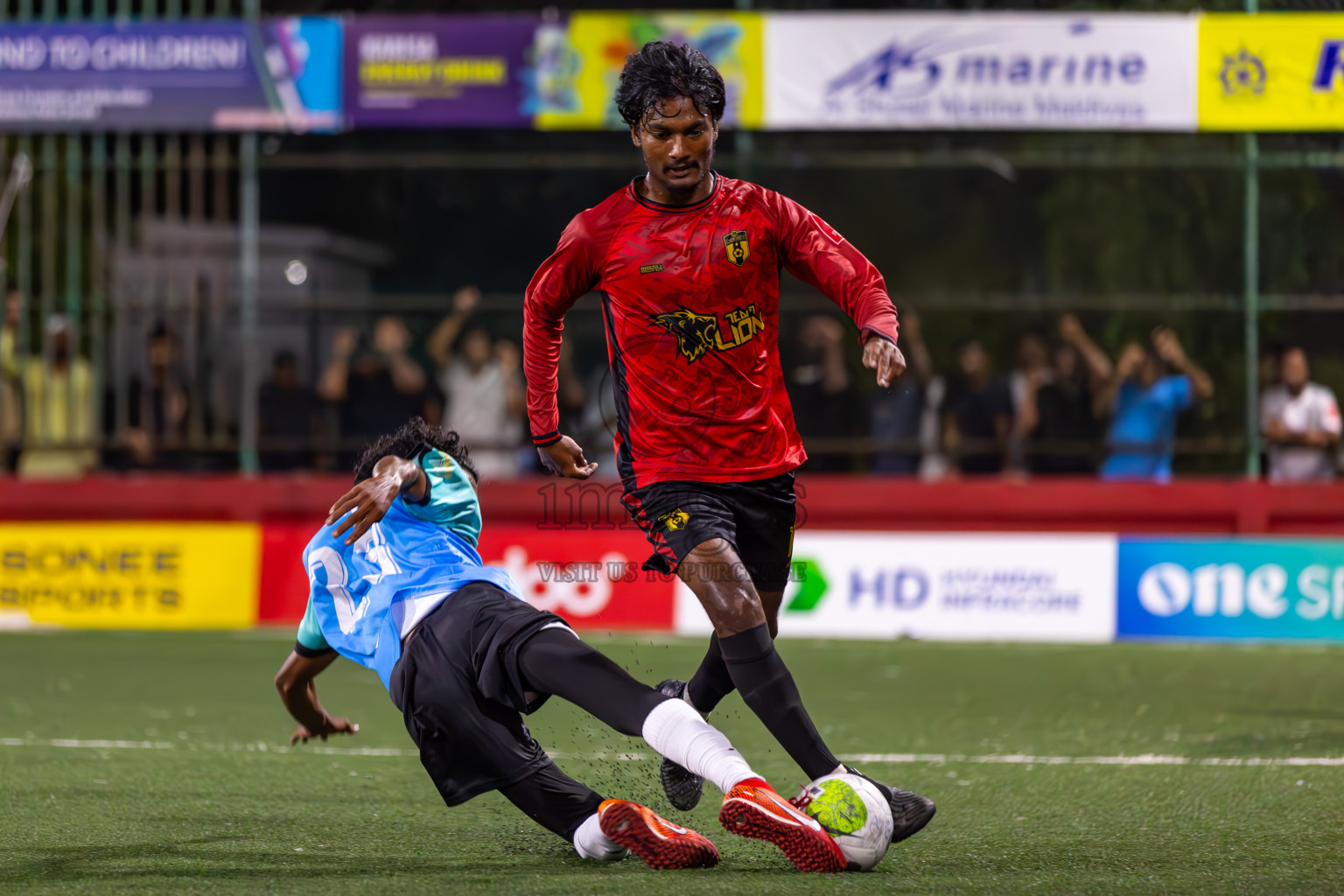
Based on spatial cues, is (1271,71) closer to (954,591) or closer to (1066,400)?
(1066,400)

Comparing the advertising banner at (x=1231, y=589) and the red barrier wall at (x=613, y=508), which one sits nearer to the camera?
the advertising banner at (x=1231, y=589)

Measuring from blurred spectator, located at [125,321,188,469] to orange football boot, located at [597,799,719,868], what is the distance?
9.22 meters

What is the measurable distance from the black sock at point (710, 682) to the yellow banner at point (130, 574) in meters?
7.01

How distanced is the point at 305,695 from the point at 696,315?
1612mm

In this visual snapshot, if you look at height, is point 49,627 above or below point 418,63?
below

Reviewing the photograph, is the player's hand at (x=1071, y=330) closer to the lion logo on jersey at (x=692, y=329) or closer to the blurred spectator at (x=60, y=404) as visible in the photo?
the blurred spectator at (x=60, y=404)

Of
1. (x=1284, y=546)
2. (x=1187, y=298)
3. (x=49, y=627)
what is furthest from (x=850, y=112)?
(x=49, y=627)

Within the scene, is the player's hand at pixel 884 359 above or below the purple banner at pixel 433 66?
below

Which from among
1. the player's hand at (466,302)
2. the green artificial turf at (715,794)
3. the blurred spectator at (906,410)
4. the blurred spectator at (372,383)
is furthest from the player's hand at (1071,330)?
the blurred spectator at (372,383)

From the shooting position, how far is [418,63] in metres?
12.5

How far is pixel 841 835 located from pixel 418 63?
9.48 m

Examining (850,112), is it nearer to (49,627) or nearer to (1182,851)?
(49,627)

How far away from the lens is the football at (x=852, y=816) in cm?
413

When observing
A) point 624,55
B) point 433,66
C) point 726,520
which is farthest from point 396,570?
point 433,66
